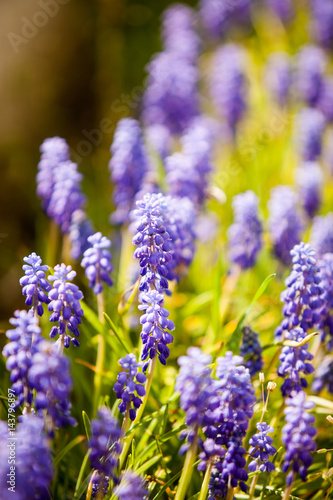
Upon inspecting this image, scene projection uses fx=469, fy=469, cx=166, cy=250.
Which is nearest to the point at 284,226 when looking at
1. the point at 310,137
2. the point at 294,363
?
the point at 294,363

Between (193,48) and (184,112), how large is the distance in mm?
2085

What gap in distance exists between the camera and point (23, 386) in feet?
8.90

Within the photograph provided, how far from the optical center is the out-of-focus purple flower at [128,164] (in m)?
5.02

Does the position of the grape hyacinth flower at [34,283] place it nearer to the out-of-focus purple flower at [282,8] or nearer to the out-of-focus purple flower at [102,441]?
the out-of-focus purple flower at [102,441]

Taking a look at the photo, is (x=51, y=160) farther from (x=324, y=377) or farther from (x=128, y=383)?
(x=324, y=377)

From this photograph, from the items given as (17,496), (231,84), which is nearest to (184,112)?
(231,84)

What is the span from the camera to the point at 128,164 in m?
5.04

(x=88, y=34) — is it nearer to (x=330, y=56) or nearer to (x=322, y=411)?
(x=330, y=56)

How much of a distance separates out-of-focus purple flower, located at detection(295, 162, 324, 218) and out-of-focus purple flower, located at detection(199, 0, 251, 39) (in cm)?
536

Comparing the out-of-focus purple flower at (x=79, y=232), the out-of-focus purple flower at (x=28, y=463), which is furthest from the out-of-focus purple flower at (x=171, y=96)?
the out-of-focus purple flower at (x=28, y=463)

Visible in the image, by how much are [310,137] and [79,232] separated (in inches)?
155

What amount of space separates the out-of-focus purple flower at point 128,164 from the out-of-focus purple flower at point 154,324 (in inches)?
92.8

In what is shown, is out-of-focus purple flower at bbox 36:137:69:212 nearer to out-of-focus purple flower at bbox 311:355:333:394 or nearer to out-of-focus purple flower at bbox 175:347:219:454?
out-of-focus purple flower at bbox 175:347:219:454

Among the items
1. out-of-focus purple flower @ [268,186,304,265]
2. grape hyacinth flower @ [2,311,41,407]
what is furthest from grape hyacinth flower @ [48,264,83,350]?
out-of-focus purple flower @ [268,186,304,265]
